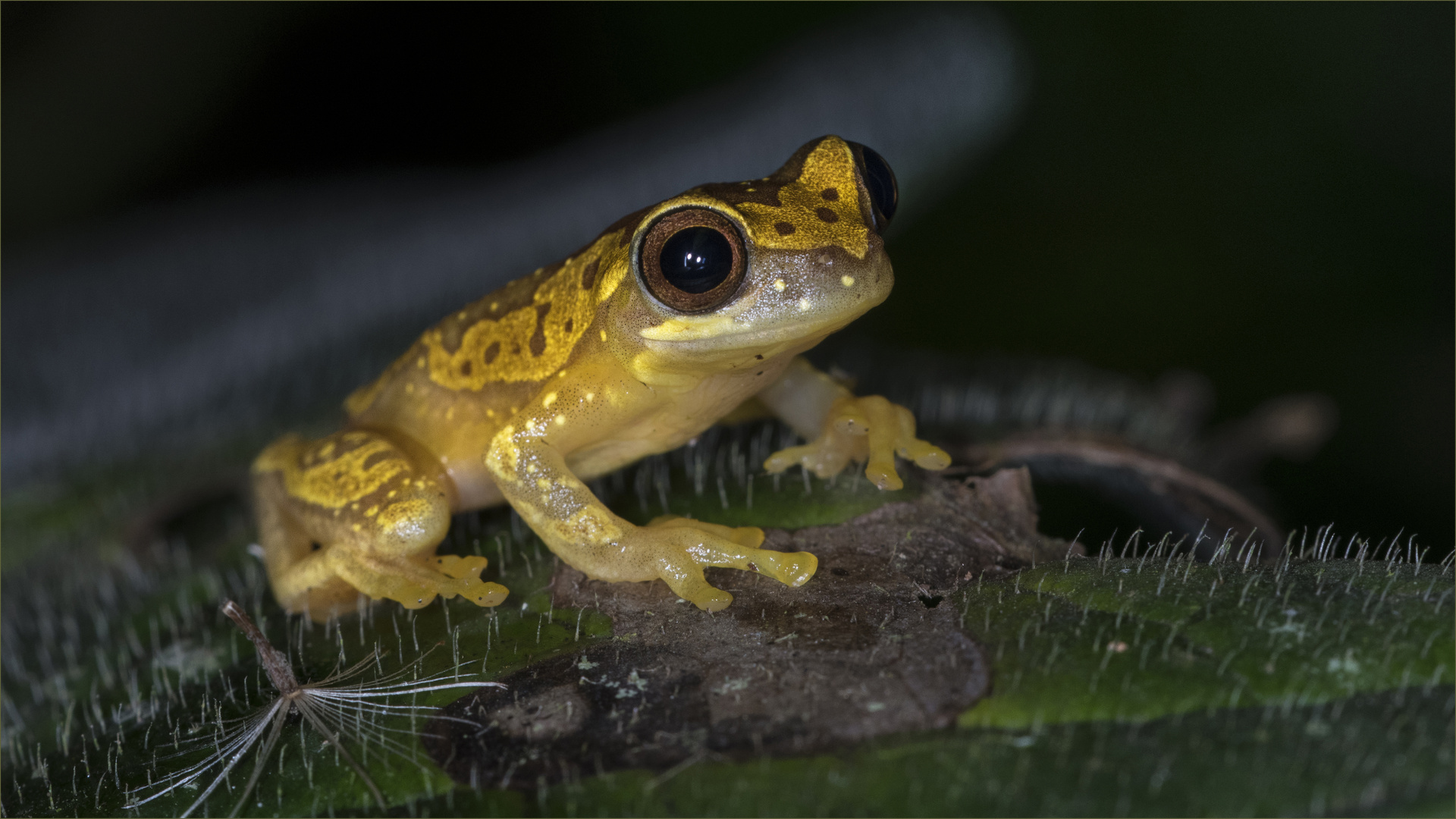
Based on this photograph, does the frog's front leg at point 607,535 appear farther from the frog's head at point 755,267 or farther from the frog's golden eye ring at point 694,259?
the frog's golden eye ring at point 694,259

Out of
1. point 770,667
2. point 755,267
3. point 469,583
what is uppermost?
point 755,267

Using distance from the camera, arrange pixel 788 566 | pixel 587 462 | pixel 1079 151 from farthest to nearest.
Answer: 1. pixel 1079 151
2. pixel 587 462
3. pixel 788 566

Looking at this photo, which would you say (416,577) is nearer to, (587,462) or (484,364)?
(587,462)

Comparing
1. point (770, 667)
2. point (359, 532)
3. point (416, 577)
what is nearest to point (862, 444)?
point (770, 667)

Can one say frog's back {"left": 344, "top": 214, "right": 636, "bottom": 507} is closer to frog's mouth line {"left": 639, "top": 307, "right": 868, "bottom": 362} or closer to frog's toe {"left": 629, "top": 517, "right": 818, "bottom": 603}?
frog's mouth line {"left": 639, "top": 307, "right": 868, "bottom": 362}

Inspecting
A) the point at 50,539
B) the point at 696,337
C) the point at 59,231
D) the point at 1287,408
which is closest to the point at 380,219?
the point at 59,231

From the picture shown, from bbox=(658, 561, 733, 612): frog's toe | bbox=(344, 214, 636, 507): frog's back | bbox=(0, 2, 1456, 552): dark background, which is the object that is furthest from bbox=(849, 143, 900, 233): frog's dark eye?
bbox=(0, 2, 1456, 552): dark background

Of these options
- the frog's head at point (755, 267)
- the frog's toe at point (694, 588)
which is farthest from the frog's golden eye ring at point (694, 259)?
the frog's toe at point (694, 588)
